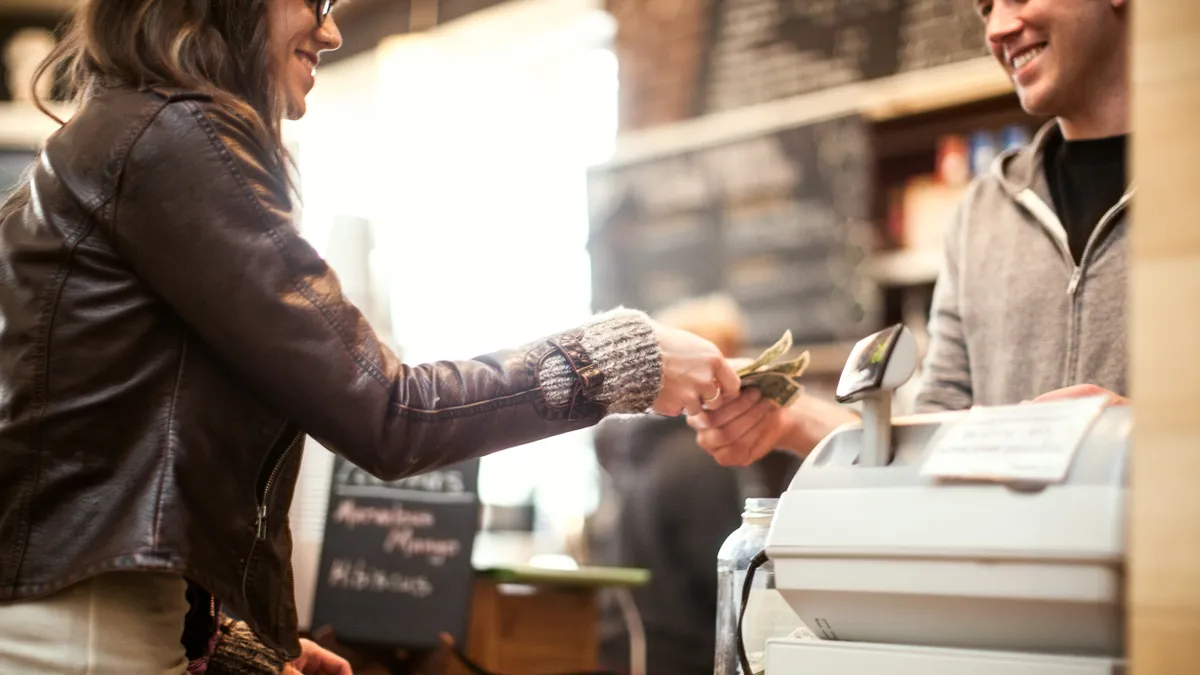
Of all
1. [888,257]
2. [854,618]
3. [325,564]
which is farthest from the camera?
[888,257]

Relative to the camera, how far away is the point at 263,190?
1308 millimetres

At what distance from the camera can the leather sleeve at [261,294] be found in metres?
1.26

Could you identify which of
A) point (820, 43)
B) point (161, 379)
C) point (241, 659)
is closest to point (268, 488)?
point (161, 379)

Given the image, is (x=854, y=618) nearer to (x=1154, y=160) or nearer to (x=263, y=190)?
(x=1154, y=160)

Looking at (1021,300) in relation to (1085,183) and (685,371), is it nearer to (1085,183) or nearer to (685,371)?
(1085,183)

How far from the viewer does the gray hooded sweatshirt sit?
199 centimetres

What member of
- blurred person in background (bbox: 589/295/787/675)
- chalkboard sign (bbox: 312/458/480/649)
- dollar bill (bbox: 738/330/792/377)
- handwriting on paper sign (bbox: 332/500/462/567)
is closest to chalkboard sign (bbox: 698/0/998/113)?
blurred person in background (bbox: 589/295/787/675)

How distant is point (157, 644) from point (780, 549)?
0.70 m

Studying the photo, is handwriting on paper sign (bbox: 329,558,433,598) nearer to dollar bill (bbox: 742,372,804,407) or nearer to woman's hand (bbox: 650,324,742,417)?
dollar bill (bbox: 742,372,804,407)

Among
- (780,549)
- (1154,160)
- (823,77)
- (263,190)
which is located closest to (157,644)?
(263,190)

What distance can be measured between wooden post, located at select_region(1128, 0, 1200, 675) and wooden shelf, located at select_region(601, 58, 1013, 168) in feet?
10.9

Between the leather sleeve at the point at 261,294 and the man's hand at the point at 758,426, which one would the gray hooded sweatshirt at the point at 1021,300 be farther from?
the leather sleeve at the point at 261,294

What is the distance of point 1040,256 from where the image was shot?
213cm

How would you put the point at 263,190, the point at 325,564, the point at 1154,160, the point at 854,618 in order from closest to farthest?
the point at 1154,160, the point at 854,618, the point at 263,190, the point at 325,564
